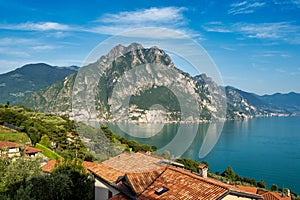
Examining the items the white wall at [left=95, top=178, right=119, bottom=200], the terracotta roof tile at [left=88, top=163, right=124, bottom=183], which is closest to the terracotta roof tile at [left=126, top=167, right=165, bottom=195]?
the terracotta roof tile at [left=88, top=163, right=124, bottom=183]

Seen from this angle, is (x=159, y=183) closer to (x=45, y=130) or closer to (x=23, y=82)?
(x=45, y=130)

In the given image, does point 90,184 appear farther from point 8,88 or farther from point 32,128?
point 8,88

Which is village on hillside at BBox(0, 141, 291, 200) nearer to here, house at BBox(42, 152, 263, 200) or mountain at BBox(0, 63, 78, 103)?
house at BBox(42, 152, 263, 200)

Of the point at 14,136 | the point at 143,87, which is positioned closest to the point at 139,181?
the point at 143,87

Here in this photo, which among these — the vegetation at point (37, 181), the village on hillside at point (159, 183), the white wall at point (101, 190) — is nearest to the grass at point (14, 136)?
the white wall at point (101, 190)

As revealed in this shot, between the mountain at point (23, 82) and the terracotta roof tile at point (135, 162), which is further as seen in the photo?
the mountain at point (23, 82)

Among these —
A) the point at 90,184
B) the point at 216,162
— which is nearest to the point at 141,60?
the point at 90,184

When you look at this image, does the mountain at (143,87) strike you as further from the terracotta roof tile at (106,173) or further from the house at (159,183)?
the terracotta roof tile at (106,173)
